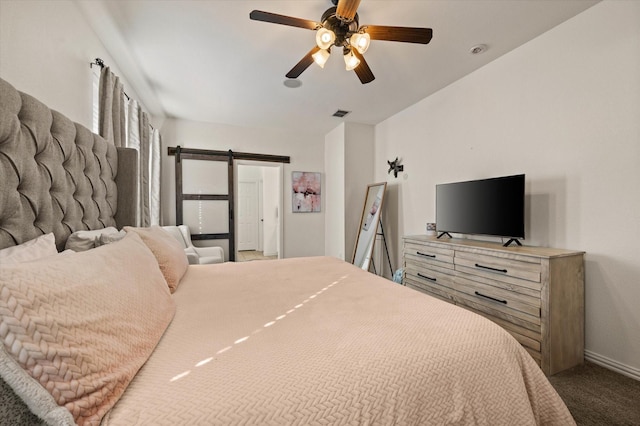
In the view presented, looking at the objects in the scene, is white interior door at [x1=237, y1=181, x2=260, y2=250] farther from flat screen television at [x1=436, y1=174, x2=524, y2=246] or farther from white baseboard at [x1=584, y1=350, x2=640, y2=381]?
white baseboard at [x1=584, y1=350, x2=640, y2=381]

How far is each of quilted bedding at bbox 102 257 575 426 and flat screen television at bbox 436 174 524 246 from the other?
1580 millimetres

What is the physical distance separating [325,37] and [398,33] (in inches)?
19.6

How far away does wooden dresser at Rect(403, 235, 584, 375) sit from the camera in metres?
1.89

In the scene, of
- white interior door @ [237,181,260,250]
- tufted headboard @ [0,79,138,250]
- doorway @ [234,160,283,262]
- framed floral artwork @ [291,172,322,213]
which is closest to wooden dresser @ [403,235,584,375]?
tufted headboard @ [0,79,138,250]

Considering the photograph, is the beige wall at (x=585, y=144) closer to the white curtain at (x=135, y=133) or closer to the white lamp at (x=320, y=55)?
the white lamp at (x=320, y=55)

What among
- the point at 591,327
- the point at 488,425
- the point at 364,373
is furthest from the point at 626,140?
the point at 364,373

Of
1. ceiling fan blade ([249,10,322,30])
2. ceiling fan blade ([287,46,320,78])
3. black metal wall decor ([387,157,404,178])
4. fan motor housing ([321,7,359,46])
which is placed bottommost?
black metal wall decor ([387,157,404,178])

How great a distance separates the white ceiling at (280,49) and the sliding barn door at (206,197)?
907mm

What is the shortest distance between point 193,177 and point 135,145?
1.44 m

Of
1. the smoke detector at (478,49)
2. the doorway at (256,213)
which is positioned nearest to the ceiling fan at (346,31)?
the smoke detector at (478,49)

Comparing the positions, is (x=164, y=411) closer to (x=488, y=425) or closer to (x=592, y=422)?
(x=488, y=425)

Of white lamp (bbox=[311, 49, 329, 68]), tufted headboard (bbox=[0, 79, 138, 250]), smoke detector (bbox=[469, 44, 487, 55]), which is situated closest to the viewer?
tufted headboard (bbox=[0, 79, 138, 250])

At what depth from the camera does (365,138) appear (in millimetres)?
4746

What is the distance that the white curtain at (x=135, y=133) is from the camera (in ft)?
7.43
